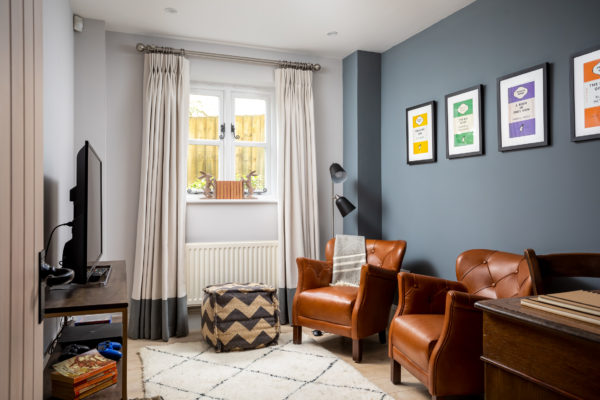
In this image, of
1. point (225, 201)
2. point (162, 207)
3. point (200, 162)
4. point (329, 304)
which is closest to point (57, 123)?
point (162, 207)

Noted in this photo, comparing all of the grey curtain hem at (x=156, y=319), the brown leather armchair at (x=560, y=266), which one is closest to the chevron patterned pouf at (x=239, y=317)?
the grey curtain hem at (x=156, y=319)

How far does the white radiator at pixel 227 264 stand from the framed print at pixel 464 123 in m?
1.83

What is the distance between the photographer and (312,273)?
3.31 metres

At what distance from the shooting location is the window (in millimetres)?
3875

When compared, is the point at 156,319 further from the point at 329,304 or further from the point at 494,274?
the point at 494,274

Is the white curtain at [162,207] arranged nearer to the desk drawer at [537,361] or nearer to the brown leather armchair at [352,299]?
the brown leather armchair at [352,299]

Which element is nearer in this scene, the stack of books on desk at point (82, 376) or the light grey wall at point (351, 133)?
the stack of books on desk at point (82, 376)

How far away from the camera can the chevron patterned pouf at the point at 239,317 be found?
3.02 meters

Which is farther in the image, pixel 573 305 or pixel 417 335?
pixel 417 335

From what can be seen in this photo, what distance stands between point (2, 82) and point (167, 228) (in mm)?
2796

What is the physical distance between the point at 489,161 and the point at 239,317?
2135mm

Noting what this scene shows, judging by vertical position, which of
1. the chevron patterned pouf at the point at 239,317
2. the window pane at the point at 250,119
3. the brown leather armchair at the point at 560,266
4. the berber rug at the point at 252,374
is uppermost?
the window pane at the point at 250,119

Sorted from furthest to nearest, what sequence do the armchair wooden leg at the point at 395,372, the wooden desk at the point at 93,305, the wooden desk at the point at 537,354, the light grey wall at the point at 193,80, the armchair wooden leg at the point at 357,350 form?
the light grey wall at the point at 193,80 < the armchair wooden leg at the point at 357,350 < the armchair wooden leg at the point at 395,372 < the wooden desk at the point at 93,305 < the wooden desk at the point at 537,354

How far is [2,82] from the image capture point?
75 centimetres
